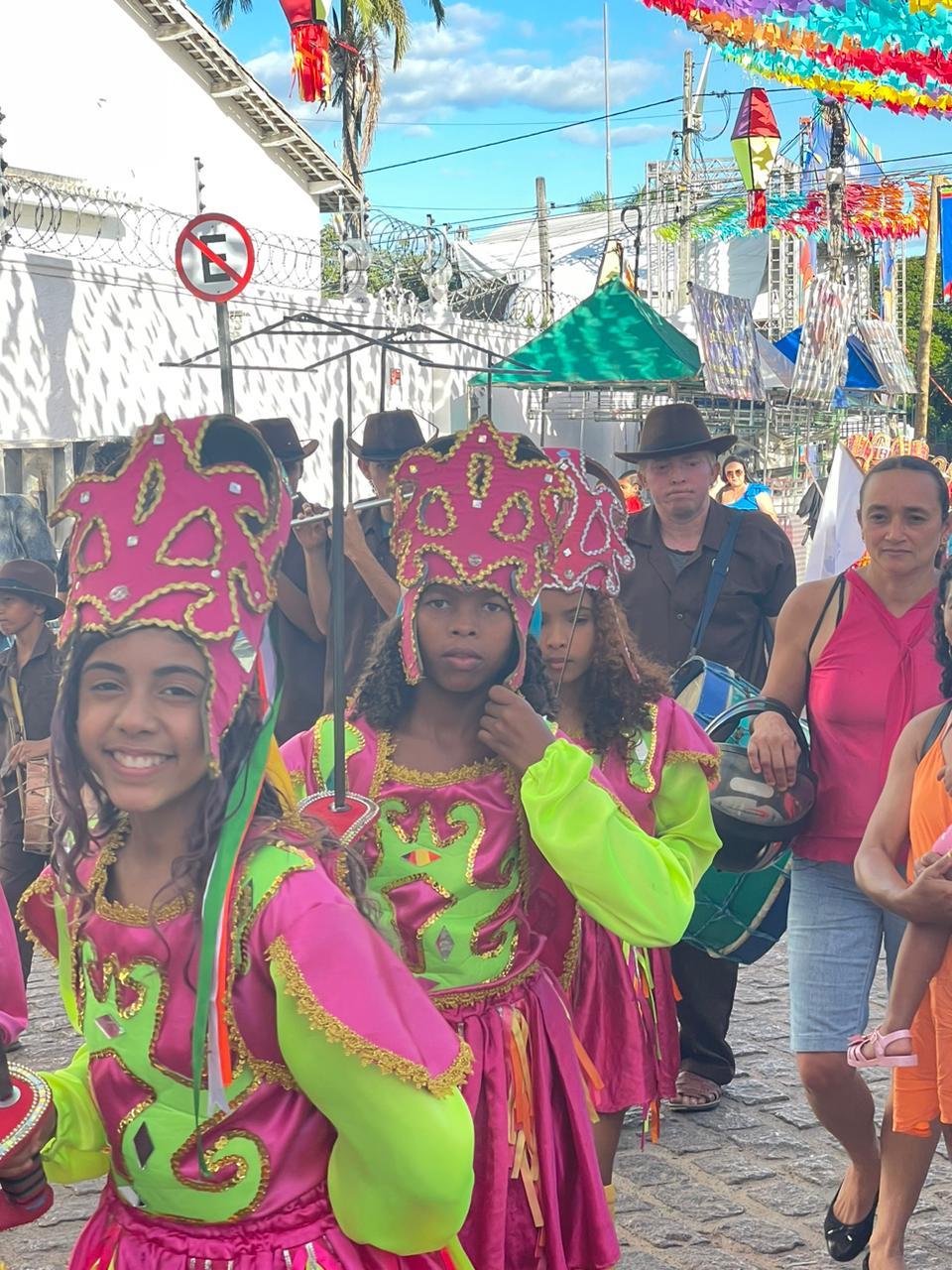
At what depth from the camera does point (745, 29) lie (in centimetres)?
529

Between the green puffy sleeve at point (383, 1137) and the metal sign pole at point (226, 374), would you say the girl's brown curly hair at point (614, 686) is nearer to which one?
the metal sign pole at point (226, 374)

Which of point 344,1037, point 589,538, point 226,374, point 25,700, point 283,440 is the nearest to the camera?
point 344,1037

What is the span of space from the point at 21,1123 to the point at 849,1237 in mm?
2705

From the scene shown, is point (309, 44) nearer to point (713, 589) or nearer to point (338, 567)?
point (713, 589)

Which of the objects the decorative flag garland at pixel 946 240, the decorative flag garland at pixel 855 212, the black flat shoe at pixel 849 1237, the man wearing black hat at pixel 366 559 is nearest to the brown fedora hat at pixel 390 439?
the man wearing black hat at pixel 366 559

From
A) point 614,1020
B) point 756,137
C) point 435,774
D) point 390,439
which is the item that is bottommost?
point 614,1020

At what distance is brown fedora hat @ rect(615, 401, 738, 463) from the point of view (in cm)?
604

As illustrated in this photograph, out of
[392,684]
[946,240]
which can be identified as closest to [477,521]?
[392,684]

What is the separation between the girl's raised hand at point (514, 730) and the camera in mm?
3104

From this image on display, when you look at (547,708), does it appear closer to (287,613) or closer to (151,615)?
(151,615)

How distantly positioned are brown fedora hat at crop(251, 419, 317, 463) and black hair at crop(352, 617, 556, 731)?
193 centimetres

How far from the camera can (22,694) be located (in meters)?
5.94

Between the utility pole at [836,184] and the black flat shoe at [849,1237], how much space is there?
17184 mm

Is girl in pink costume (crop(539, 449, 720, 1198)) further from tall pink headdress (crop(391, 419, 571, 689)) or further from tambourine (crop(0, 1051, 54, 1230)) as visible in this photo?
tambourine (crop(0, 1051, 54, 1230))
